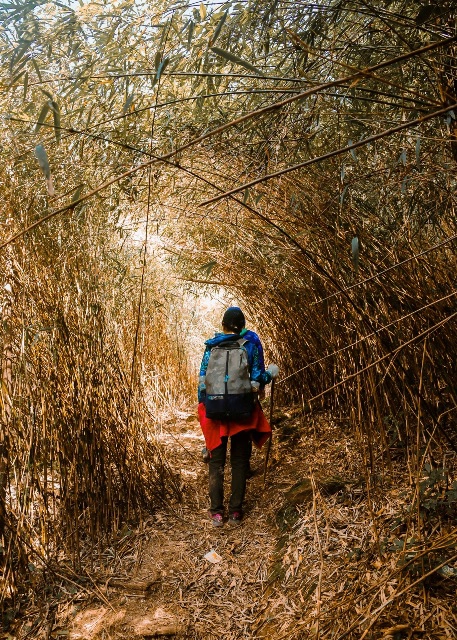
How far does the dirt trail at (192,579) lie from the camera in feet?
6.83

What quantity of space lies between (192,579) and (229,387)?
936 millimetres

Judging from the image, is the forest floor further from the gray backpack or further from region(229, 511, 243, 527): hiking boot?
the gray backpack

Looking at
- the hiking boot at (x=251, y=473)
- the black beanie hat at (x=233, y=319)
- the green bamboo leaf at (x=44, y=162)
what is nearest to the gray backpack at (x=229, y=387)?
the black beanie hat at (x=233, y=319)

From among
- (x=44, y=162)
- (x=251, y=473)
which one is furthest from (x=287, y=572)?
(x=44, y=162)

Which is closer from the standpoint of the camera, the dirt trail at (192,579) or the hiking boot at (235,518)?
the dirt trail at (192,579)

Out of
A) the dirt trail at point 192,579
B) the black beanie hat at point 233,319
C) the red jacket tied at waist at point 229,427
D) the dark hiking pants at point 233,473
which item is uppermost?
the black beanie hat at point 233,319

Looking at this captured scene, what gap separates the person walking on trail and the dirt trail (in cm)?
17

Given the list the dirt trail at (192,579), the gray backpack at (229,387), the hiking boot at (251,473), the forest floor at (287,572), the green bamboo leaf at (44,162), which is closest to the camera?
the green bamboo leaf at (44,162)

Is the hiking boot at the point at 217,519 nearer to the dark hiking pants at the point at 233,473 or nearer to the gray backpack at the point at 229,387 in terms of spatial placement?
the dark hiking pants at the point at 233,473

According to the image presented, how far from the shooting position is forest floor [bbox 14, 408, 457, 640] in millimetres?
1685

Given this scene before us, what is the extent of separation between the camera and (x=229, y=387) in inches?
105

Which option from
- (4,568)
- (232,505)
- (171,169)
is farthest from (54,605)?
(171,169)

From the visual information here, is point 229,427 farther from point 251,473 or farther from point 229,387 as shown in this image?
point 251,473

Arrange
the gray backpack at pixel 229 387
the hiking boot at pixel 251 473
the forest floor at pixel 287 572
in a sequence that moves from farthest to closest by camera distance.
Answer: the hiking boot at pixel 251 473 → the gray backpack at pixel 229 387 → the forest floor at pixel 287 572
